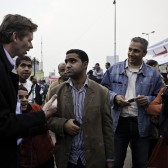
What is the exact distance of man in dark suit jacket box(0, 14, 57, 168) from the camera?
242 cm

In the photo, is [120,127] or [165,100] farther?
[120,127]

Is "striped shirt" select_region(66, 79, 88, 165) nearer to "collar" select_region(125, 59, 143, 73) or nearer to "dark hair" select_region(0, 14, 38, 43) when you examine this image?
"collar" select_region(125, 59, 143, 73)

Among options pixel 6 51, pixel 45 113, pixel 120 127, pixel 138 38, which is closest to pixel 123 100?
pixel 120 127

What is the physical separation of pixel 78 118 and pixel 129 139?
1.18 meters

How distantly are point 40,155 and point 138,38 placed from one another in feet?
6.91

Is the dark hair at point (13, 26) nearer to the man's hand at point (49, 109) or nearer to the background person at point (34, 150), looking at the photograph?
the man's hand at point (49, 109)

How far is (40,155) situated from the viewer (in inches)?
159

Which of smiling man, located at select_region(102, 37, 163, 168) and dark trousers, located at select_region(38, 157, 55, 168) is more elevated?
smiling man, located at select_region(102, 37, 163, 168)

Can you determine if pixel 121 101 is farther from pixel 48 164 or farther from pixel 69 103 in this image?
pixel 48 164

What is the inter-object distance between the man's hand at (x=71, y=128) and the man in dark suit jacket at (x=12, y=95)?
2.27ft

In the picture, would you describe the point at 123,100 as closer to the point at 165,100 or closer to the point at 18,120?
the point at 165,100

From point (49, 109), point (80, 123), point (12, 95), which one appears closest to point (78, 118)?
point (80, 123)

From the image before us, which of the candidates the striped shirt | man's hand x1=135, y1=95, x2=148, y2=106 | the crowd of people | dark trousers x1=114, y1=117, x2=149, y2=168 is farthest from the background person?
man's hand x1=135, y1=95, x2=148, y2=106

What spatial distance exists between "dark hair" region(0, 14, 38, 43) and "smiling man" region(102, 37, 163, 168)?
6.36 feet
